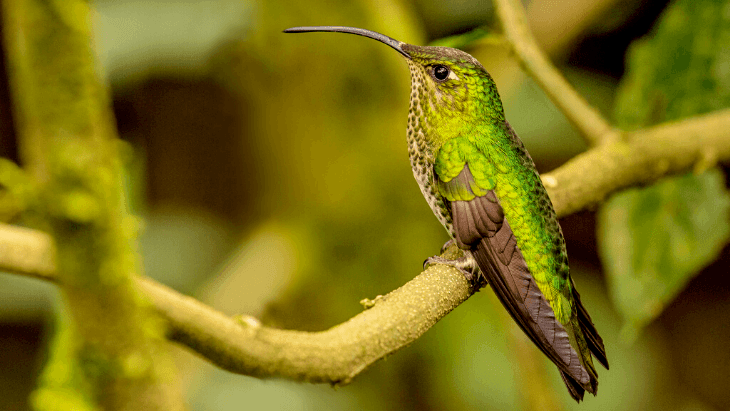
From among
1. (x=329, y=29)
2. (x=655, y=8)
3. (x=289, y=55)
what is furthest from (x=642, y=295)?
(x=655, y=8)

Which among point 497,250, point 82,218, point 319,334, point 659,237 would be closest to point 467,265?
point 497,250

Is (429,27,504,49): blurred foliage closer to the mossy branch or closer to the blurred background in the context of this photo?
the blurred background

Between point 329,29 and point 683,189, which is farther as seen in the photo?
point 683,189

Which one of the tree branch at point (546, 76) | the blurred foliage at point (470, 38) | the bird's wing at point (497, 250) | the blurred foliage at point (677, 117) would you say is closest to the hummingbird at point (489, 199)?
the bird's wing at point (497, 250)

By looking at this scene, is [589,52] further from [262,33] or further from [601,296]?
[262,33]

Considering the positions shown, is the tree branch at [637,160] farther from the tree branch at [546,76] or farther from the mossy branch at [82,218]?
the mossy branch at [82,218]
